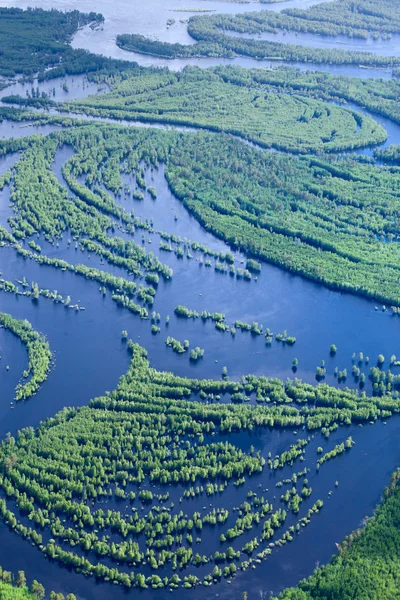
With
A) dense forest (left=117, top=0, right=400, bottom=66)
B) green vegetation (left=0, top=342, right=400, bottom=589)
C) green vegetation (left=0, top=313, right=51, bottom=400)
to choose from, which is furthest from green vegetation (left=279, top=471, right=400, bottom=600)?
dense forest (left=117, top=0, right=400, bottom=66)

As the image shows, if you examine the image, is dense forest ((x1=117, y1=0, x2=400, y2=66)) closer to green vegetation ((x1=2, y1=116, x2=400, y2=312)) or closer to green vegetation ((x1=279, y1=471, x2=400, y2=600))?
green vegetation ((x1=2, y1=116, x2=400, y2=312))

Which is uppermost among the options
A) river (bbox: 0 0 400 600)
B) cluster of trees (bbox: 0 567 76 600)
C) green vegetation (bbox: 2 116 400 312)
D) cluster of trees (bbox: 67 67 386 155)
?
cluster of trees (bbox: 67 67 386 155)

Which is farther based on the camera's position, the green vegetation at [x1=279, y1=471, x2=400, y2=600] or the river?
the river

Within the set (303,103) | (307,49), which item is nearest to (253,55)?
(307,49)

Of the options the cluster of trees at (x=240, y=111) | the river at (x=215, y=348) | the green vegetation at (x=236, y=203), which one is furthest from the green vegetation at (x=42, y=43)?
the river at (x=215, y=348)

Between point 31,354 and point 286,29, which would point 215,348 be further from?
point 286,29

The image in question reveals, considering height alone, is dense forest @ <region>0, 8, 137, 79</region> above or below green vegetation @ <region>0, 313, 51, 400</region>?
above

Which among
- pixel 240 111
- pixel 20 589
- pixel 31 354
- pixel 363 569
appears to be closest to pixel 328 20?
pixel 240 111
